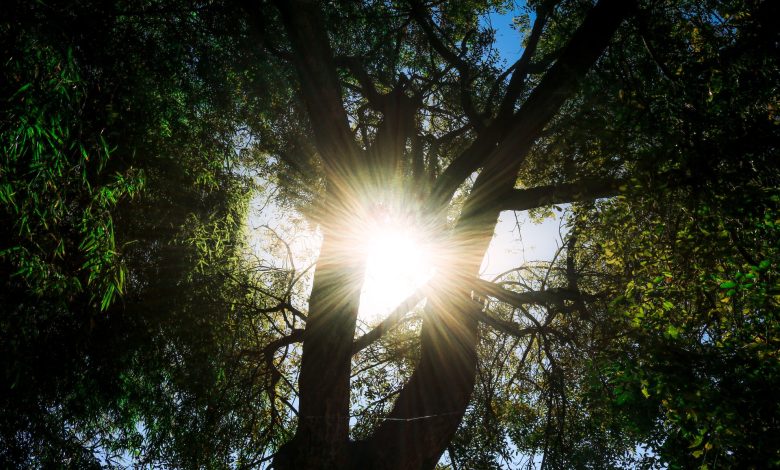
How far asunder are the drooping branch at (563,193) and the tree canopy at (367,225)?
0.03 m

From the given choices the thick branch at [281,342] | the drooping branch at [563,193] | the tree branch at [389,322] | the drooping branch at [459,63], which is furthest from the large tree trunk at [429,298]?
the thick branch at [281,342]

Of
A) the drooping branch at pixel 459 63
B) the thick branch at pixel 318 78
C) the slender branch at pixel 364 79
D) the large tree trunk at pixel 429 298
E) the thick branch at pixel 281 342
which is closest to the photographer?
the large tree trunk at pixel 429 298

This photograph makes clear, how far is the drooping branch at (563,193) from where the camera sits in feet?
12.5

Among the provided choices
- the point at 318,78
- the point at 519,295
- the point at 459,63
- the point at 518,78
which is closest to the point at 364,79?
the point at 459,63

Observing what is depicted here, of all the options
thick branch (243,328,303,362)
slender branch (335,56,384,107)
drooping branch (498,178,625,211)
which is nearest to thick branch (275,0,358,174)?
slender branch (335,56,384,107)

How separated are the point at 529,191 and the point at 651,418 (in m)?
2.74

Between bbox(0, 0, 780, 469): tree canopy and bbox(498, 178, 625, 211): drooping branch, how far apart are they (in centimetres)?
3

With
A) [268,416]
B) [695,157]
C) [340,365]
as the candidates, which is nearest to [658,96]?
[695,157]

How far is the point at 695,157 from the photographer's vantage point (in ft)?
8.84

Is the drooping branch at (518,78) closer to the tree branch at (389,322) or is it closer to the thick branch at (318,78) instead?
the thick branch at (318,78)

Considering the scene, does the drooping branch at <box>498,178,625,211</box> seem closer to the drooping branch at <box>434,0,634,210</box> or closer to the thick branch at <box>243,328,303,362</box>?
the drooping branch at <box>434,0,634,210</box>

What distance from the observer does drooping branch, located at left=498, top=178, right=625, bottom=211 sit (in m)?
3.80

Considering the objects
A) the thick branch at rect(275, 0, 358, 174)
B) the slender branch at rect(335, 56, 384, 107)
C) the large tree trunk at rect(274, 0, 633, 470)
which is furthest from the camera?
the slender branch at rect(335, 56, 384, 107)

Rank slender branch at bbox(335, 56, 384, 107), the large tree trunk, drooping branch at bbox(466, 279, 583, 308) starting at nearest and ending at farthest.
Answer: the large tree trunk
drooping branch at bbox(466, 279, 583, 308)
slender branch at bbox(335, 56, 384, 107)
